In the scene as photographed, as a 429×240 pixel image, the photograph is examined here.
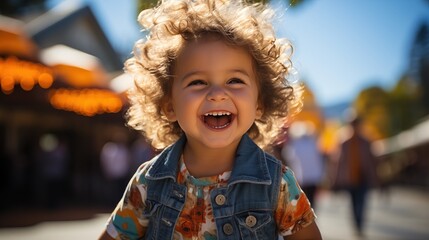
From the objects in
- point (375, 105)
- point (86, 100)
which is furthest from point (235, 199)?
point (375, 105)

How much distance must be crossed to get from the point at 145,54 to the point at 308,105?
8.83 m

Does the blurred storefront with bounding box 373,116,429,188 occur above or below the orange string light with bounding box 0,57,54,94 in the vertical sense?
below

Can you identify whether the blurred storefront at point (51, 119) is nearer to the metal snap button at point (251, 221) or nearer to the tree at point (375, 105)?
the metal snap button at point (251, 221)

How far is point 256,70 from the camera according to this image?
208 centimetres

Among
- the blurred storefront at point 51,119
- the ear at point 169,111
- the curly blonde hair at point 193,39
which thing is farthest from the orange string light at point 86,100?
the ear at point 169,111

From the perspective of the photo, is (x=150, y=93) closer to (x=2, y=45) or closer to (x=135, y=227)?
(x=135, y=227)

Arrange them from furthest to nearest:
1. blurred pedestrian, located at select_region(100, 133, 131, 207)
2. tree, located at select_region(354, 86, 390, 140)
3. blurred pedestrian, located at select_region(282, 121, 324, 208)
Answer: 1. tree, located at select_region(354, 86, 390, 140)
2. blurred pedestrian, located at select_region(100, 133, 131, 207)
3. blurred pedestrian, located at select_region(282, 121, 324, 208)

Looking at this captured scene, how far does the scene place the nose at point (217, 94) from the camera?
182 centimetres

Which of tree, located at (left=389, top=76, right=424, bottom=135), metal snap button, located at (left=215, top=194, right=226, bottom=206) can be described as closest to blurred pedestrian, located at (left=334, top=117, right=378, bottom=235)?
metal snap button, located at (left=215, top=194, right=226, bottom=206)

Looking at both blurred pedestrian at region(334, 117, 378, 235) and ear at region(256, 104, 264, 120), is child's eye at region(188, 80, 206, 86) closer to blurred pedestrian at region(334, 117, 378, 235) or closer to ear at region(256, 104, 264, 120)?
ear at region(256, 104, 264, 120)

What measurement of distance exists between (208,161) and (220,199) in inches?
8.0

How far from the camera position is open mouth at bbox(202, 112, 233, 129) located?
74.5 inches

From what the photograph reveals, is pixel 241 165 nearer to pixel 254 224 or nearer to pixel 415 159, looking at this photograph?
pixel 254 224

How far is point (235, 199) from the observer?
6.09 feet
